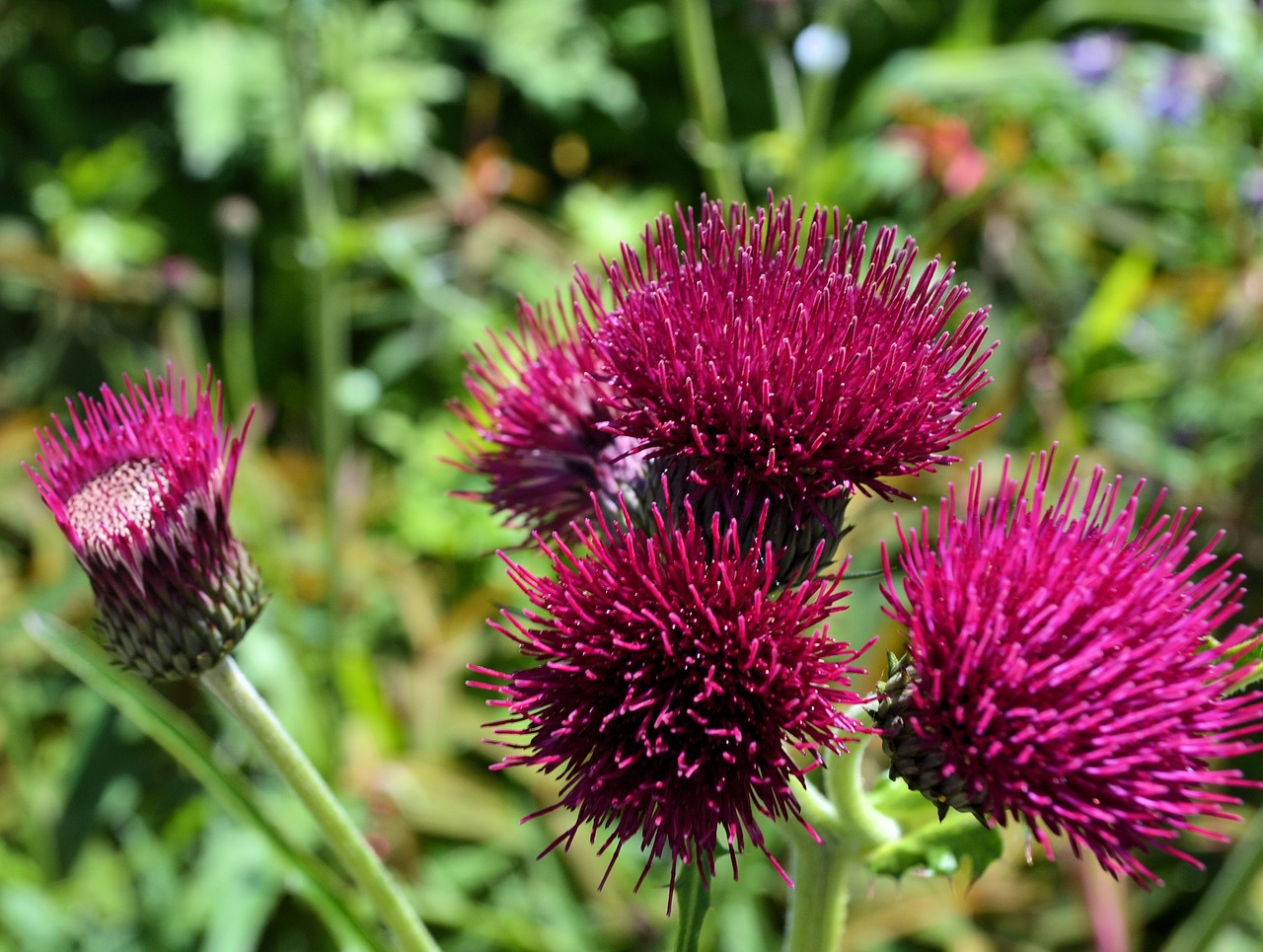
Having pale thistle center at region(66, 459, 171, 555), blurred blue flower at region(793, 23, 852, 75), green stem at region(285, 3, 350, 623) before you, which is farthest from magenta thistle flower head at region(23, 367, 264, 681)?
blurred blue flower at region(793, 23, 852, 75)

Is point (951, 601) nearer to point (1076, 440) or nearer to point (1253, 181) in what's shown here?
point (1076, 440)

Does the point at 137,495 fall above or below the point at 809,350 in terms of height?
below

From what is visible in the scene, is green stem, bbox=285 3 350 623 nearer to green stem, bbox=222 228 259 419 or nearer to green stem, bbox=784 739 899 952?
green stem, bbox=222 228 259 419

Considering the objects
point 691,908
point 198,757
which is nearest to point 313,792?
point 198,757

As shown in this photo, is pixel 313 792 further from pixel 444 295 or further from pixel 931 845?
pixel 444 295

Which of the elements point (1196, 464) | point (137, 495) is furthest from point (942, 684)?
point (1196, 464)

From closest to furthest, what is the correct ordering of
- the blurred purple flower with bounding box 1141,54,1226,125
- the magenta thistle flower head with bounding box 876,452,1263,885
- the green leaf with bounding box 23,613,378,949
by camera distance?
the magenta thistle flower head with bounding box 876,452,1263,885 < the green leaf with bounding box 23,613,378,949 < the blurred purple flower with bounding box 1141,54,1226,125
